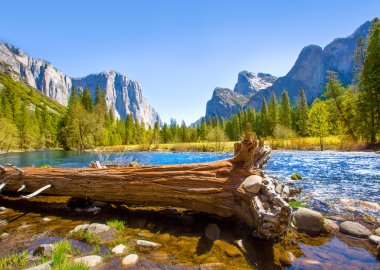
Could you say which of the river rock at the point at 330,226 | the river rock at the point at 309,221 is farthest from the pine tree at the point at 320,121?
the river rock at the point at 309,221

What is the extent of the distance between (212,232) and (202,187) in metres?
1.02

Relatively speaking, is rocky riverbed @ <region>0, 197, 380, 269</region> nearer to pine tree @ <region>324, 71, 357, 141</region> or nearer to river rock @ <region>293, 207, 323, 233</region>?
river rock @ <region>293, 207, 323, 233</region>

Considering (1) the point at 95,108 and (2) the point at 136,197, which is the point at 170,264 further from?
(1) the point at 95,108

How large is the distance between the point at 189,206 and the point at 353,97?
38152mm

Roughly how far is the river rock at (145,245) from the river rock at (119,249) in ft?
0.87

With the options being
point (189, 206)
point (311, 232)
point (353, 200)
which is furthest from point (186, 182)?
point (353, 200)

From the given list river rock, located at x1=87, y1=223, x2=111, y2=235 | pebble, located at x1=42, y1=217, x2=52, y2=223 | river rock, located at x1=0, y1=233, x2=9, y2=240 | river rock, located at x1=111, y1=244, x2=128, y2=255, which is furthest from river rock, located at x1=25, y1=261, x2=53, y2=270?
pebble, located at x1=42, y1=217, x2=52, y2=223

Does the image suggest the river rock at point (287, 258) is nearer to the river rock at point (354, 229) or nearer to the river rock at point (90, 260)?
the river rock at point (354, 229)

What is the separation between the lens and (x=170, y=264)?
3.90 meters

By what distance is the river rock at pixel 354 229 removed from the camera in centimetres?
517

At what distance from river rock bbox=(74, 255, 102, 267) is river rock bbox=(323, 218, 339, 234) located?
4.95m

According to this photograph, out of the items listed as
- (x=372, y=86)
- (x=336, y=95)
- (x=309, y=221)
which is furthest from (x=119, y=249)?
(x=336, y=95)

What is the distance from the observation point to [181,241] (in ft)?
15.8

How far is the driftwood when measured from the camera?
4.50 metres
